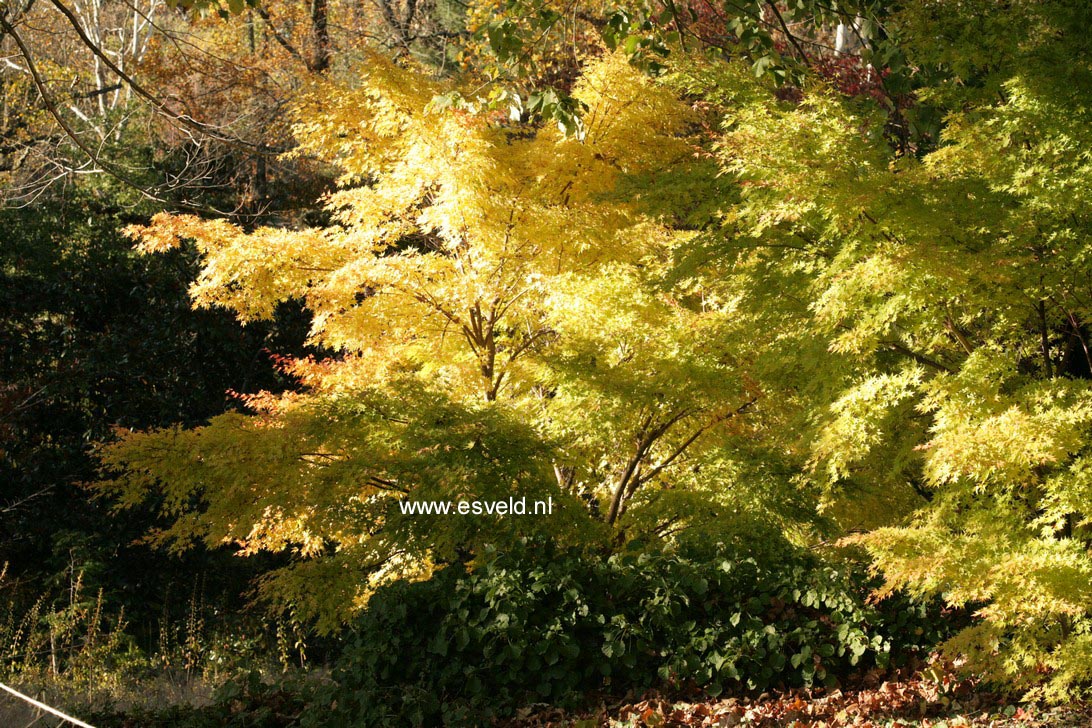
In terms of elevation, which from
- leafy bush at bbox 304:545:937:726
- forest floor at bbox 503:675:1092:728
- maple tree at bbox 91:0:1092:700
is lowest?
forest floor at bbox 503:675:1092:728

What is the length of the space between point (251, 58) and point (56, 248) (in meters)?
6.60

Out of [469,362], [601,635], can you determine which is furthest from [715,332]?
[469,362]

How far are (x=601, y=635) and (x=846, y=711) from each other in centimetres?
126

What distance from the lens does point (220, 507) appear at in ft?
18.7

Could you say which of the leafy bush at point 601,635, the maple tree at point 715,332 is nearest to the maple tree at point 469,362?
the maple tree at point 715,332

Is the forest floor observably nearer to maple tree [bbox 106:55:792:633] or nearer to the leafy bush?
the leafy bush

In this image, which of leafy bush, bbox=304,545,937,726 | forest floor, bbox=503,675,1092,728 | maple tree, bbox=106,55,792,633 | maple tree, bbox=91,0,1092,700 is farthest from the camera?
maple tree, bbox=106,55,792,633

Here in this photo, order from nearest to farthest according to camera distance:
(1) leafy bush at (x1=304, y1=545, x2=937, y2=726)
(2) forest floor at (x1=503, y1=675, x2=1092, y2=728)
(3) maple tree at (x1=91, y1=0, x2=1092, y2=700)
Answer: (3) maple tree at (x1=91, y1=0, x2=1092, y2=700) → (2) forest floor at (x1=503, y1=675, x2=1092, y2=728) → (1) leafy bush at (x1=304, y1=545, x2=937, y2=726)

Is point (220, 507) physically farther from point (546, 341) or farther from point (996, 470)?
point (996, 470)

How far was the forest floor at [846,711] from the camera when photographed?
404 centimetres

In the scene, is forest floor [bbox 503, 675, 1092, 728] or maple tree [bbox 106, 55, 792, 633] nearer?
forest floor [bbox 503, 675, 1092, 728]

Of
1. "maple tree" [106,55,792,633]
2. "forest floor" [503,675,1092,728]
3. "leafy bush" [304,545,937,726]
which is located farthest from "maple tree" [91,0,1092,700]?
"leafy bush" [304,545,937,726]

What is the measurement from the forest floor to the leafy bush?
11 cm

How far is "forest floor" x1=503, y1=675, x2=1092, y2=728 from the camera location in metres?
4.04
